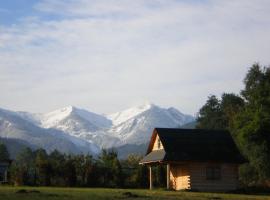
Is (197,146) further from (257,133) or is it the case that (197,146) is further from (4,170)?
(4,170)

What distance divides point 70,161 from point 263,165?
62.0 feet

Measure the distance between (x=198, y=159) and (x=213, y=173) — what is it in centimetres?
196

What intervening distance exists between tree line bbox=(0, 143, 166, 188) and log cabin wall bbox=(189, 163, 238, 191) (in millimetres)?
6655

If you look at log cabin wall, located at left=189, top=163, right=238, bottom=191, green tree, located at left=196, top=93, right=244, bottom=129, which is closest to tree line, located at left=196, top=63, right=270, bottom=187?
log cabin wall, located at left=189, top=163, right=238, bottom=191

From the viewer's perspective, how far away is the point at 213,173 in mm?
57188

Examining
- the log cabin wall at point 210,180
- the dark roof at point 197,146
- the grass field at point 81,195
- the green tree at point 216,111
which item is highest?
the green tree at point 216,111

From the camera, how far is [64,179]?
60.6 meters

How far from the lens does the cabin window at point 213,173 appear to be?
187 feet

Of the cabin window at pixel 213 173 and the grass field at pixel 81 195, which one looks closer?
the grass field at pixel 81 195

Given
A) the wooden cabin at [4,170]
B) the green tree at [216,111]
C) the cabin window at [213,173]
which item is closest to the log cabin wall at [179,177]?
the cabin window at [213,173]

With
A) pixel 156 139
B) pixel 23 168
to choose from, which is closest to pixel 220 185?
pixel 156 139

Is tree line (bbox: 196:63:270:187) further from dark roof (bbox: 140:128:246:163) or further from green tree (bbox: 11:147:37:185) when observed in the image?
green tree (bbox: 11:147:37:185)

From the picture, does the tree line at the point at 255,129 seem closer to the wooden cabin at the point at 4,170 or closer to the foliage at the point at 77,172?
the foliage at the point at 77,172

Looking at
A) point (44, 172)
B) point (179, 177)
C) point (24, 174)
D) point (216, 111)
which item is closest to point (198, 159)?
point (179, 177)
